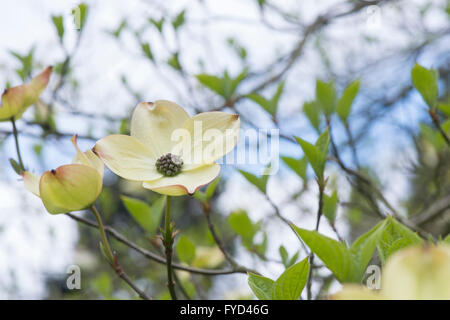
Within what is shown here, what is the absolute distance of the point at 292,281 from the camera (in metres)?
0.37

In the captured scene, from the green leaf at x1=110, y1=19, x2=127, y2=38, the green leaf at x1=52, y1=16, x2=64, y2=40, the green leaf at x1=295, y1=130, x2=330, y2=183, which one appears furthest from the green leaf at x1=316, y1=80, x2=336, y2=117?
the green leaf at x1=110, y1=19, x2=127, y2=38

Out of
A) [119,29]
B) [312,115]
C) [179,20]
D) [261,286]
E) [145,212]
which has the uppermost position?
[119,29]

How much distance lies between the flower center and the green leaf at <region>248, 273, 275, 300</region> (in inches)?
8.2

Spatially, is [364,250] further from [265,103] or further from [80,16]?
[80,16]

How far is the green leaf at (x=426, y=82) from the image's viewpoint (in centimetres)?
71

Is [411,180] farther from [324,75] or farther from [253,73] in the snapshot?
[253,73]

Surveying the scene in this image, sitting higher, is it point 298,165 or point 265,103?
point 265,103

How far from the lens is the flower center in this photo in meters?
0.56

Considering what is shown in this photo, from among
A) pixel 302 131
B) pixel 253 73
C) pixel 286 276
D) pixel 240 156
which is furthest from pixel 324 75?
pixel 286 276

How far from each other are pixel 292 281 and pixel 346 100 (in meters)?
0.57

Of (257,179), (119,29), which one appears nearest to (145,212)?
(257,179)

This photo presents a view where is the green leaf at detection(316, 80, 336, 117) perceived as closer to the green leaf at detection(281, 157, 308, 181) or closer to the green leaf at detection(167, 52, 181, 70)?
the green leaf at detection(281, 157, 308, 181)

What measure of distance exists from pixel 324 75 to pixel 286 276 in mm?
1924

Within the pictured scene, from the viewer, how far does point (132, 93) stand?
1452 millimetres
